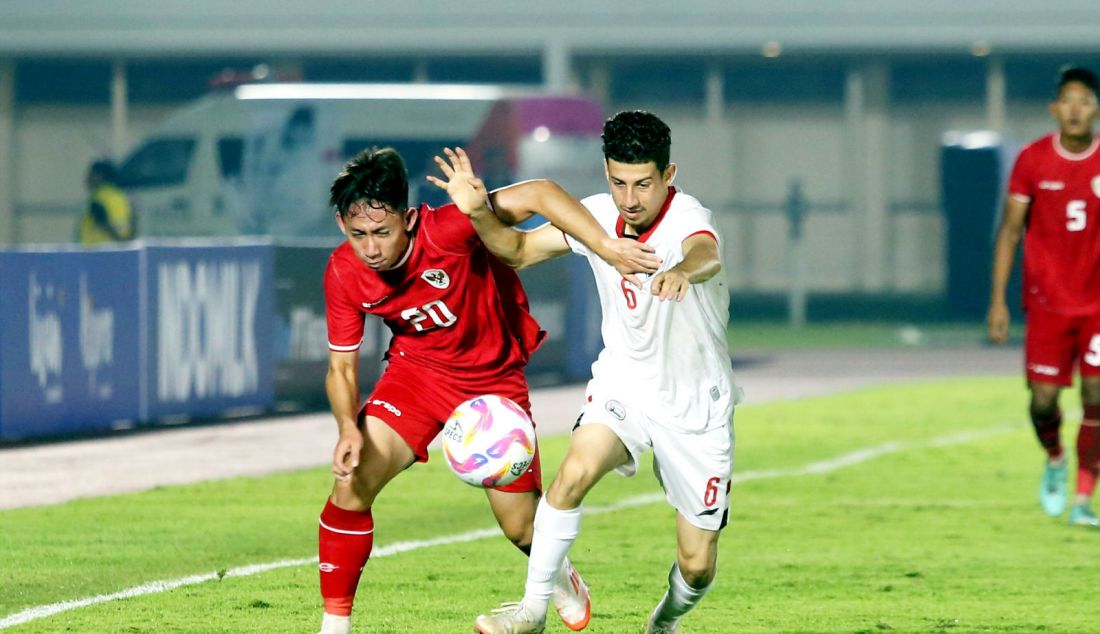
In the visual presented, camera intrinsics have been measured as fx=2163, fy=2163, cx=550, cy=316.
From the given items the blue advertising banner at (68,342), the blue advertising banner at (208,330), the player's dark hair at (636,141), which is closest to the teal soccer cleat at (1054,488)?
the player's dark hair at (636,141)

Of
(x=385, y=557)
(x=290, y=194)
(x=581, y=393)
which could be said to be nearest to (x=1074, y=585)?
(x=385, y=557)

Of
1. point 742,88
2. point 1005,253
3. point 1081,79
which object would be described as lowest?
point 1005,253

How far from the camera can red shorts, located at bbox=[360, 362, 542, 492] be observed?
25.4 ft

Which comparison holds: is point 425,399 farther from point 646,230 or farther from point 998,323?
point 998,323

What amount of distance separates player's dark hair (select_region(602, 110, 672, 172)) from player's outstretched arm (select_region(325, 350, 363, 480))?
1.23 metres

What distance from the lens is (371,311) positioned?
7691mm

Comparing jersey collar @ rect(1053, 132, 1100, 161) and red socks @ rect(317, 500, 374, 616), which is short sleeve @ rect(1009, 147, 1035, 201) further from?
red socks @ rect(317, 500, 374, 616)

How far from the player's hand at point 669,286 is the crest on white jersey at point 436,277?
102 cm

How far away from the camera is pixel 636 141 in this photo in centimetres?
714

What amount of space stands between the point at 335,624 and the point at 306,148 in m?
18.5

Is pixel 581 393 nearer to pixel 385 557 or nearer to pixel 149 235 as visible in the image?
pixel 149 235

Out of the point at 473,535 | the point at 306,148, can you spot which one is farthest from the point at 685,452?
the point at 306,148

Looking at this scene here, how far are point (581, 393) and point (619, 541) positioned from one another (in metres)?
9.07

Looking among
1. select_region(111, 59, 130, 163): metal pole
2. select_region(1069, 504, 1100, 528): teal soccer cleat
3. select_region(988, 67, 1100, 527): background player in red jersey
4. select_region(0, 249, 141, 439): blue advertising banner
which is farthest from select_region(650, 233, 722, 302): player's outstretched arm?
select_region(111, 59, 130, 163): metal pole
